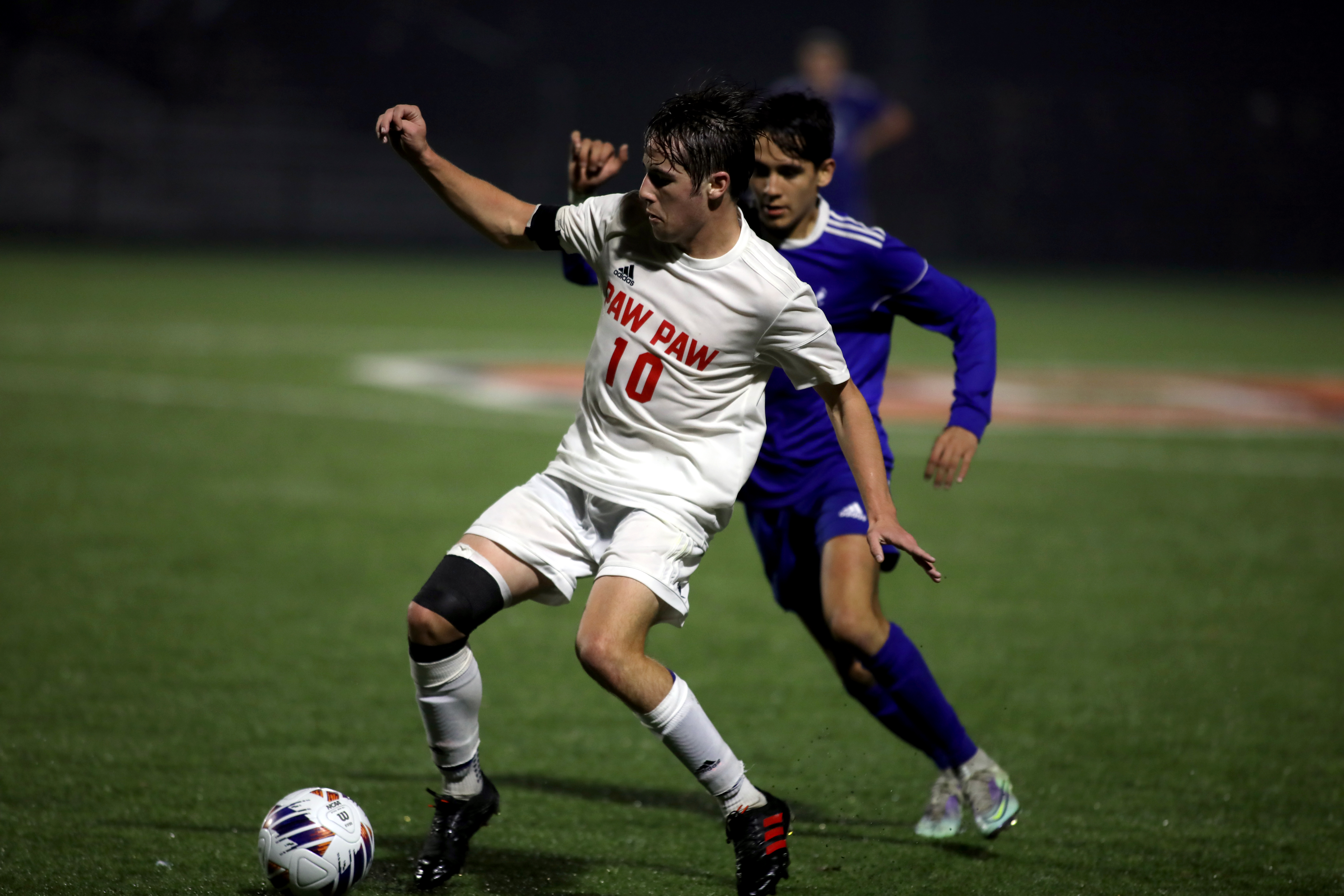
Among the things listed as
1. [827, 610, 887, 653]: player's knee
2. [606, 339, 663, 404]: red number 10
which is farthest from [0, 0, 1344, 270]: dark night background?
[606, 339, 663, 404]: red number 10

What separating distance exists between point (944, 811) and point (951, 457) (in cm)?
98

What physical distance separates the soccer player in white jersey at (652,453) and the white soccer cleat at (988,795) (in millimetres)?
772

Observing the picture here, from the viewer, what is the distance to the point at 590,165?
11.8 ft

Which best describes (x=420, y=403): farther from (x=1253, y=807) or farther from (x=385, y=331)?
(x=1253, y=807)

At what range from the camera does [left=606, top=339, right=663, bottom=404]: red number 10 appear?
3.34 meters

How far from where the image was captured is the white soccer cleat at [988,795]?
374 cm

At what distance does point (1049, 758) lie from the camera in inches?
178

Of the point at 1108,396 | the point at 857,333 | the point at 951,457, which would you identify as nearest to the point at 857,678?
the point at 951,457

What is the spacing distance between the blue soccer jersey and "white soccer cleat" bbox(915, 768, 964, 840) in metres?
0.87

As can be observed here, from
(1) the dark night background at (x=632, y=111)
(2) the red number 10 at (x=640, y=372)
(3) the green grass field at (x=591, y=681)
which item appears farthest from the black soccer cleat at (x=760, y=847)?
(1) the dark night background at (x=632, y=111)

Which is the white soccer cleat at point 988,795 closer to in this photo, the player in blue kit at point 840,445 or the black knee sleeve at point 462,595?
the player in blue kit at point 840,445

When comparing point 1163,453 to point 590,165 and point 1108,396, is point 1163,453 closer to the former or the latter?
point 1108,396

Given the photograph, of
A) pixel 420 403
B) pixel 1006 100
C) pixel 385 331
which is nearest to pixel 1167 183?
pixel 1006 100

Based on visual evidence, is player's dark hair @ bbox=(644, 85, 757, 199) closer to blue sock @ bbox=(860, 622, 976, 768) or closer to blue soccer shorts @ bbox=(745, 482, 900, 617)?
blue soccer shorts @ bbox=(745, 482, 900, 617)
